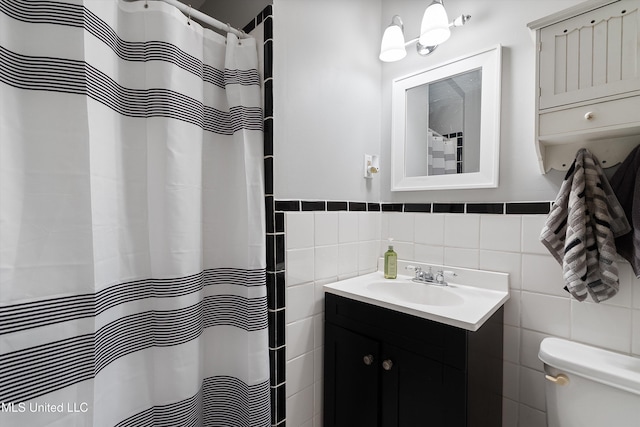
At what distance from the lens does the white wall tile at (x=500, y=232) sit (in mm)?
1130

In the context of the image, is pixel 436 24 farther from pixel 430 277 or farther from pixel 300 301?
pixel 300 301

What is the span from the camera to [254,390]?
1.02 m

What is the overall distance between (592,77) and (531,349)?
95cm

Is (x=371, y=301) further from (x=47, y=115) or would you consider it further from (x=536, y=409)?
(x=47, y=115)

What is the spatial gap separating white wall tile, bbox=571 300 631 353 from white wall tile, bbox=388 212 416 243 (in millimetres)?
661

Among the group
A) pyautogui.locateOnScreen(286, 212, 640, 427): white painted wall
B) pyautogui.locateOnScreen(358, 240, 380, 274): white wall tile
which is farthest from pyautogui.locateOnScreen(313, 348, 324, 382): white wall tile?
pyautogui.locateOnScreen(358, 240, 380, 274): white wall tile

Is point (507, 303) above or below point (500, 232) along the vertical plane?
below

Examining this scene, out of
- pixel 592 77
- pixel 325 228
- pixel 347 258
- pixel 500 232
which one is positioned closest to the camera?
pixel 592 77

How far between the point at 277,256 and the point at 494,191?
3.07 feet

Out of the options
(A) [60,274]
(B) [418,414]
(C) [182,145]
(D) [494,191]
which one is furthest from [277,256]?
(D) [494,191]

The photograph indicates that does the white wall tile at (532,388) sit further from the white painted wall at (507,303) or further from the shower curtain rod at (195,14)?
the shower curtain rod at (195,14)

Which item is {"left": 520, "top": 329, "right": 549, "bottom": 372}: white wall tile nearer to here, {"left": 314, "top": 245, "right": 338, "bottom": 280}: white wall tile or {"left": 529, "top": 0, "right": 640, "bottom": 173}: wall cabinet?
{"left": 529, "top": 0, "right": 640, "bottom": 173}: wall cabinet

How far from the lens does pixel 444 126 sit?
134 centimetres

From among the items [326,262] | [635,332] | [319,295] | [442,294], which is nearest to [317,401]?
[319,295]
